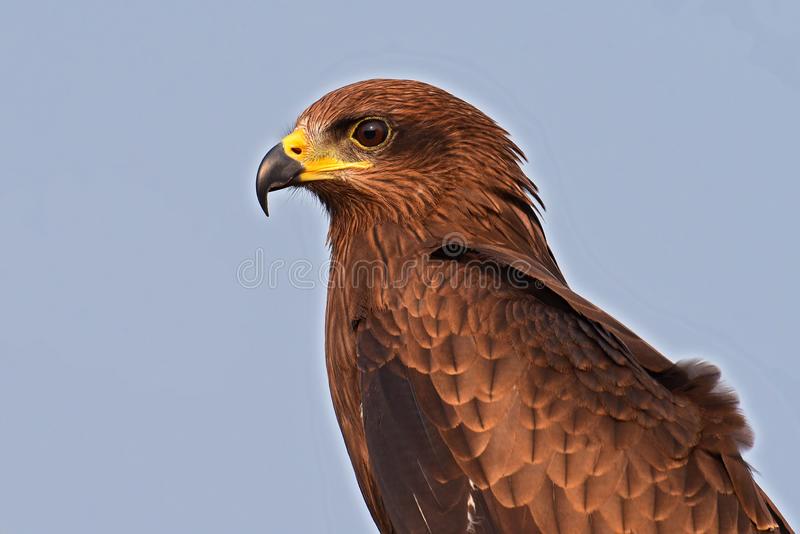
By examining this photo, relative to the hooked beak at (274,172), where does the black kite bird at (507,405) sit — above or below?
below

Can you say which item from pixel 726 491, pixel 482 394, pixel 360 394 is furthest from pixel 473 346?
pixel 726 491

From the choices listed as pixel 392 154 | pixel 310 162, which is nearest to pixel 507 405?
pixel 392 154

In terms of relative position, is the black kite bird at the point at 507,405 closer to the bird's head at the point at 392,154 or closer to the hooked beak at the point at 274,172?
the bird's head at the point at 392,154

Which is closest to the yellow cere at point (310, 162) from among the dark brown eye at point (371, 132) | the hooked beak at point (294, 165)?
the hooked beak at point (294, 165)

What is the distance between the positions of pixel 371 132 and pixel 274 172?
1.85ft

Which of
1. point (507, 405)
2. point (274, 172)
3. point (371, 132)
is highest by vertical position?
point (371, 132)

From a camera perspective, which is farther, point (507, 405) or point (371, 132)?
point (371, 132)

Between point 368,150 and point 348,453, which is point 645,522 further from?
point 368,150

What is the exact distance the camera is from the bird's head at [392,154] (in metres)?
7.57

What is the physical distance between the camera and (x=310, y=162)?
25.3 ft

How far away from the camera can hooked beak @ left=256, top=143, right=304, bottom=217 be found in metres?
7.63

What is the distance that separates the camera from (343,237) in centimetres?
779

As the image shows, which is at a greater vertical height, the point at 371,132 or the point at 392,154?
the point at 371,132

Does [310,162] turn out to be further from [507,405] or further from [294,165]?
[507,405]
